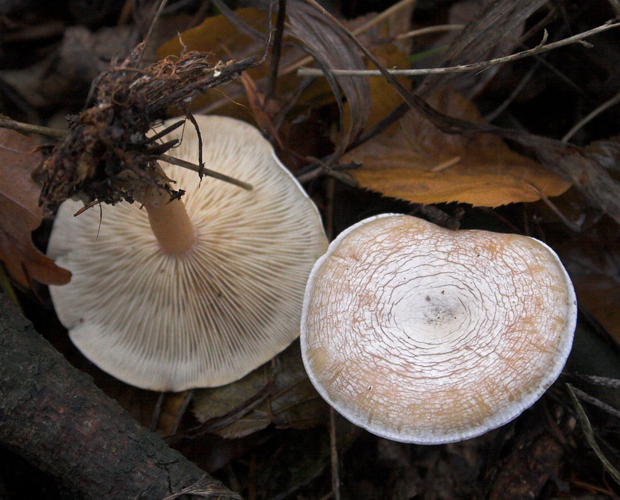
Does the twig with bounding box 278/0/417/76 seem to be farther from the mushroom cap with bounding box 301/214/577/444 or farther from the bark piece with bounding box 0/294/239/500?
the bark piece with bounding box 0/294/239/500

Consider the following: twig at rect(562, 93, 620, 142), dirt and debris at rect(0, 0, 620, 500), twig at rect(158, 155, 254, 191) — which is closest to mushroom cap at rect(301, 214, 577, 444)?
dirt and debris at rect(0, 0, 620, 500)

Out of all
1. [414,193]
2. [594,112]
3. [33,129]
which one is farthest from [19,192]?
[594,112]

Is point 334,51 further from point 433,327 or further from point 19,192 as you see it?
point 19,192

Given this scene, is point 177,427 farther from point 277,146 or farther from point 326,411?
point 277,146

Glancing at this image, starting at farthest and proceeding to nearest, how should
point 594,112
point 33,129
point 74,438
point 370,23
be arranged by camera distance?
point 370,23, point 594,112, point 33,129, point 74,438

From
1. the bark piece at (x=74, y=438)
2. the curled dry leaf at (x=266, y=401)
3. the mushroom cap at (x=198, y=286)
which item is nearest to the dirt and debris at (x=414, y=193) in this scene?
the curled dry leaf at (x=266, y=401)

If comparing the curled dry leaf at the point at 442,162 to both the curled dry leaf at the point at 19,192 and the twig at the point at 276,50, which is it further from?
the curled dry leaf at the point at 19,192

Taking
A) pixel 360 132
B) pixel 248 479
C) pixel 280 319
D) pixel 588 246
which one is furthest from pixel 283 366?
pixel 588 246
